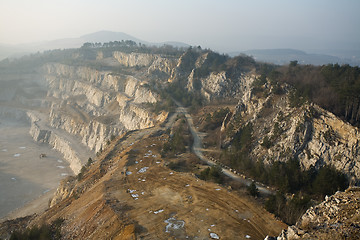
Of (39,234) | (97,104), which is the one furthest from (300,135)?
(97,104)

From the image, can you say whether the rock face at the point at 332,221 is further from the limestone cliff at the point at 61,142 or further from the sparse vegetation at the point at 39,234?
the limestone cliff at the point at 61,142

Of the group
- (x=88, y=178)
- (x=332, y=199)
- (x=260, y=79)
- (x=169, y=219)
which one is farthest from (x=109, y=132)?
(x=332, y=199)

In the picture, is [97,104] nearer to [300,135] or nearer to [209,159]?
[209,159]

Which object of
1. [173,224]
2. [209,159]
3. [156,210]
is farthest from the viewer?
[209,159]

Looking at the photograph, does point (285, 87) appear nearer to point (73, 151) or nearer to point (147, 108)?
point (147, 108)

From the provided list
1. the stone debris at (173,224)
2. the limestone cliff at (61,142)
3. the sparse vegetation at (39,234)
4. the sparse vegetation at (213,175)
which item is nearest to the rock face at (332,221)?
the stone debris at (173,224)

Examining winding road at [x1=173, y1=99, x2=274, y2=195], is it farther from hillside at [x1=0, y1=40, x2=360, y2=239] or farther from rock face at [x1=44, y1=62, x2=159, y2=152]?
rock face at [x1=44, y1=62, x2=159, y2=152]
